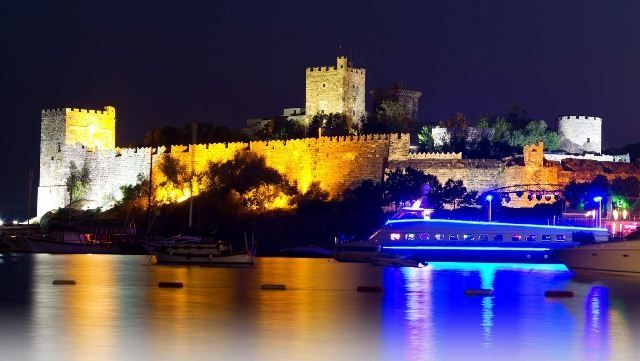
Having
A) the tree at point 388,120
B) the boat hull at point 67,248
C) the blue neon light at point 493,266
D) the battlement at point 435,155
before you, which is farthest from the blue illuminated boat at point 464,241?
the tree at point 388,120

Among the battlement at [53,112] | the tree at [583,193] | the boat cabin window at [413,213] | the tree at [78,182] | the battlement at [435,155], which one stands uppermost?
the battlement at [53,112]

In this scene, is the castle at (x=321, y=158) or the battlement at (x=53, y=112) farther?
the battlement at (x=53, y=112)

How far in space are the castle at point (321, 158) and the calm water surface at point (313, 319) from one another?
A: 18.9 metres

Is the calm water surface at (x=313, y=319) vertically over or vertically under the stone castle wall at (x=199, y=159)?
under

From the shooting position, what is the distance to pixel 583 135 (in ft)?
187

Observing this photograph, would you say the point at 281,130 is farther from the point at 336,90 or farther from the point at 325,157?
the point at 325,157

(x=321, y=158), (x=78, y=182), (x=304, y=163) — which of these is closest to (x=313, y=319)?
(x=321, y=158)

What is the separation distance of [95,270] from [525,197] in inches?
771

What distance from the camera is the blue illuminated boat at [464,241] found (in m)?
33.9

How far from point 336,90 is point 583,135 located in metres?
12.3

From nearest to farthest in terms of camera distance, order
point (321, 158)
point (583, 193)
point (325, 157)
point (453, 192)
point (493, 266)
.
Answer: point (493, 266), point (583, 193), point (453, 192), point (325, 157), point (321, 158)

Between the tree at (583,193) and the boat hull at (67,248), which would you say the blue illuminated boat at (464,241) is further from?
the boat hull at (67,248)

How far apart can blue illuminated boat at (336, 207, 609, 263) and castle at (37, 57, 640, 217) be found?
8705 mm

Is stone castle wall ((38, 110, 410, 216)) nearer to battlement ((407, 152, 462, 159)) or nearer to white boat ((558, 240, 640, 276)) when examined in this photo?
battlement ((407, 152, 462, 159))
